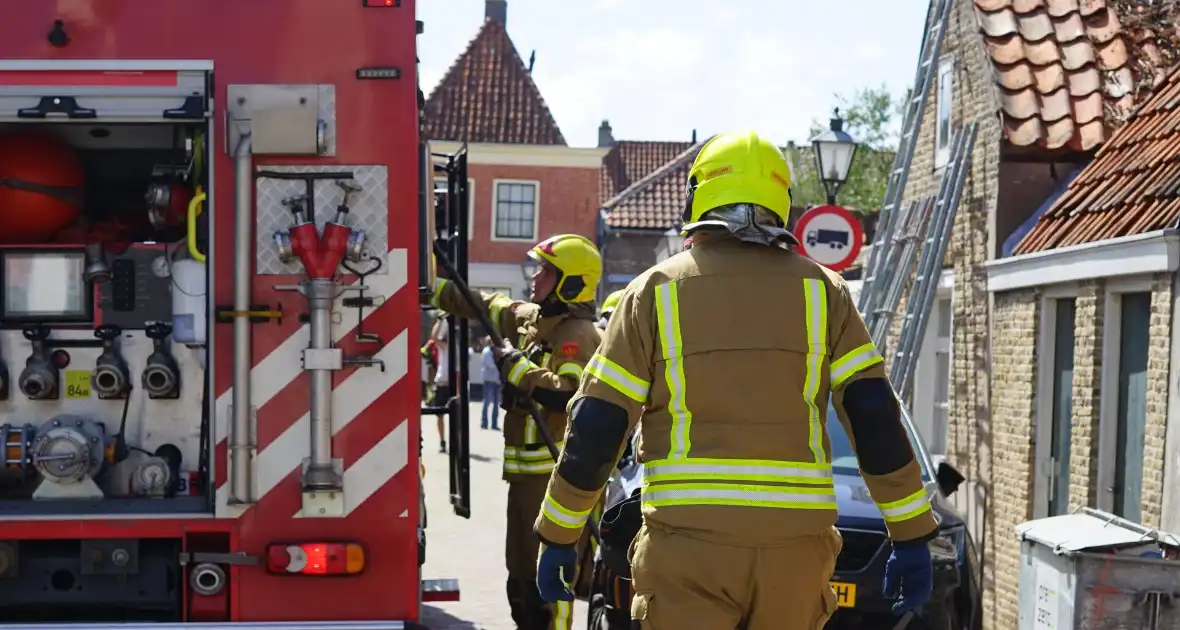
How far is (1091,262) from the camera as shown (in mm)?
9750

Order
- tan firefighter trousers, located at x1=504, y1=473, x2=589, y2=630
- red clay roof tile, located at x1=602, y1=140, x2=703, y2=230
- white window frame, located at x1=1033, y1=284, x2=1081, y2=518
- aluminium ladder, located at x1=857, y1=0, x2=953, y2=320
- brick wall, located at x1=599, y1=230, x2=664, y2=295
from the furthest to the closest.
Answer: red clay roof tile, located at x1=602, y1=140, x2=703, y2=230 → brick wall, located at x1=599, y1=230, x2=664, y2=295 → aluminium ladder, located at x1=857, y1=0, x2=953, y2=320 → white window frame, located at x1=1033, y1=284, x2=1081, y2=518 → tan firefighter trousers, located at x1=504, y1=473, x2=589, y2=630

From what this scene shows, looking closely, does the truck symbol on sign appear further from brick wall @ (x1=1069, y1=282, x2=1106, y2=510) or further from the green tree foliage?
the green tree foliage

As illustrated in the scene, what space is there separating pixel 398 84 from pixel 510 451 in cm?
295

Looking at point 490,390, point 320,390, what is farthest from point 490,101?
point 320,390

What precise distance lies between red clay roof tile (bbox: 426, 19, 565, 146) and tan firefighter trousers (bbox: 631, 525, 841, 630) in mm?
39346

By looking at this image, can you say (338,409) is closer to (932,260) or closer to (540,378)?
(540,378)

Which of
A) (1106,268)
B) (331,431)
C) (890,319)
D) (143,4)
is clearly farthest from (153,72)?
(890,319)

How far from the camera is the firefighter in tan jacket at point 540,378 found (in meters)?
7.20

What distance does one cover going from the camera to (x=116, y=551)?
4961 millimetres

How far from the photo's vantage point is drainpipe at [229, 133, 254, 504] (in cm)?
479

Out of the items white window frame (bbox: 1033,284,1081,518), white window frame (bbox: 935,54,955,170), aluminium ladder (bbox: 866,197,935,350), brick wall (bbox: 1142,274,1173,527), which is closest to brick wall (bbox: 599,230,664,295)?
aluminium ladder (bbox: 866,197,935,350)

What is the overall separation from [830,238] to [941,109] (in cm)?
158

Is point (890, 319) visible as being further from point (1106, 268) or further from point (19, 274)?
point (19, 274)

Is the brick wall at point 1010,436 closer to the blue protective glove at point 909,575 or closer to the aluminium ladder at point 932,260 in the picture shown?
the aluminium ladder at point 932,260
